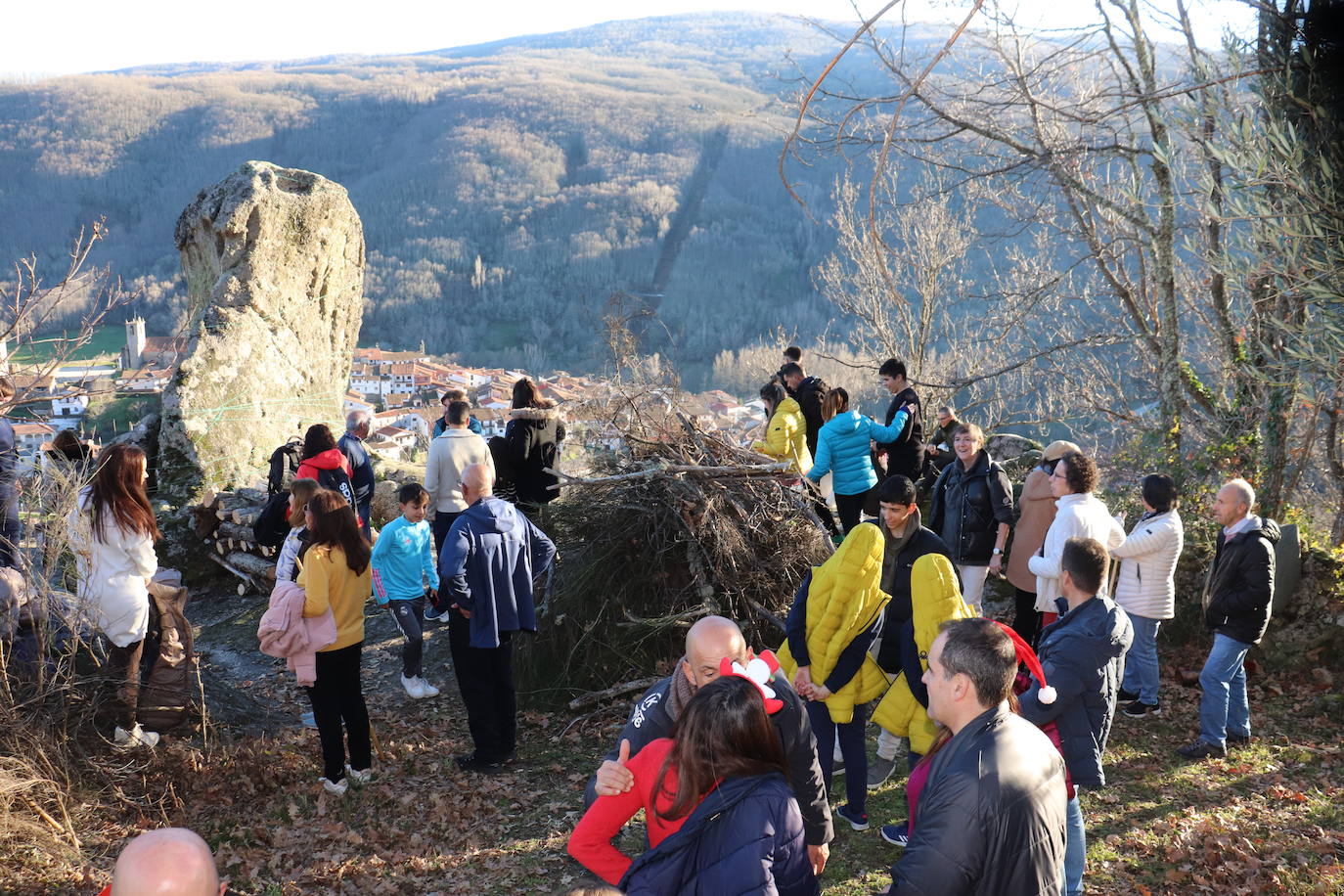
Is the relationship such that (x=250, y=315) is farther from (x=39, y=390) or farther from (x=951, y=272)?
(x=951, y=272)

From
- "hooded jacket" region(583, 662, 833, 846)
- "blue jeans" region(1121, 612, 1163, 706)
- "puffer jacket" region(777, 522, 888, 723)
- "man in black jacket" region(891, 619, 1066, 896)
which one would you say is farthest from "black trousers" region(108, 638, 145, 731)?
"blue jeans" region(1121, 612, 1163, 706)

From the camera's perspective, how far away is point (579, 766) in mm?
5582

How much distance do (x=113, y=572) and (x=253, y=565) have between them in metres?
4.28

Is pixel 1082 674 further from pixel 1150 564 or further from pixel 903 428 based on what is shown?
pixel 903 428

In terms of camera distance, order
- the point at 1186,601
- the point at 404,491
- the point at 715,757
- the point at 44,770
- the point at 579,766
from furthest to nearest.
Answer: the point at 1186,601, the point at 404,491, the point at 579,766, the point at 44,770, the point at 715,757

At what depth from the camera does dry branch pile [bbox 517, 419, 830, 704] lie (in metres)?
6.48

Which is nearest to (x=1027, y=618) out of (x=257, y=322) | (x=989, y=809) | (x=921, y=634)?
(x=921, y=634)

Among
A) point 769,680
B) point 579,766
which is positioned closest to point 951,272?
point 579,766

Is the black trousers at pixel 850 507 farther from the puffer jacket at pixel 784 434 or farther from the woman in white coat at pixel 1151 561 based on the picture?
the woman in white coat at pixel 1151 561

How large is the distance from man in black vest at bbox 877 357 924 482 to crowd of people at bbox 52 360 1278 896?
0.07 ft

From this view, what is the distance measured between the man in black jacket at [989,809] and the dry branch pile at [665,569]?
373cm

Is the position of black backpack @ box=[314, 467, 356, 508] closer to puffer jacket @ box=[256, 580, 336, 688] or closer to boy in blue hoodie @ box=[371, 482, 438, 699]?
boy in blue hoodie @ box=[371, 482, 438, 699]

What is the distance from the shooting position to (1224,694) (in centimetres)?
542

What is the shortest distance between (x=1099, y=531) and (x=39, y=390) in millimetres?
6031
